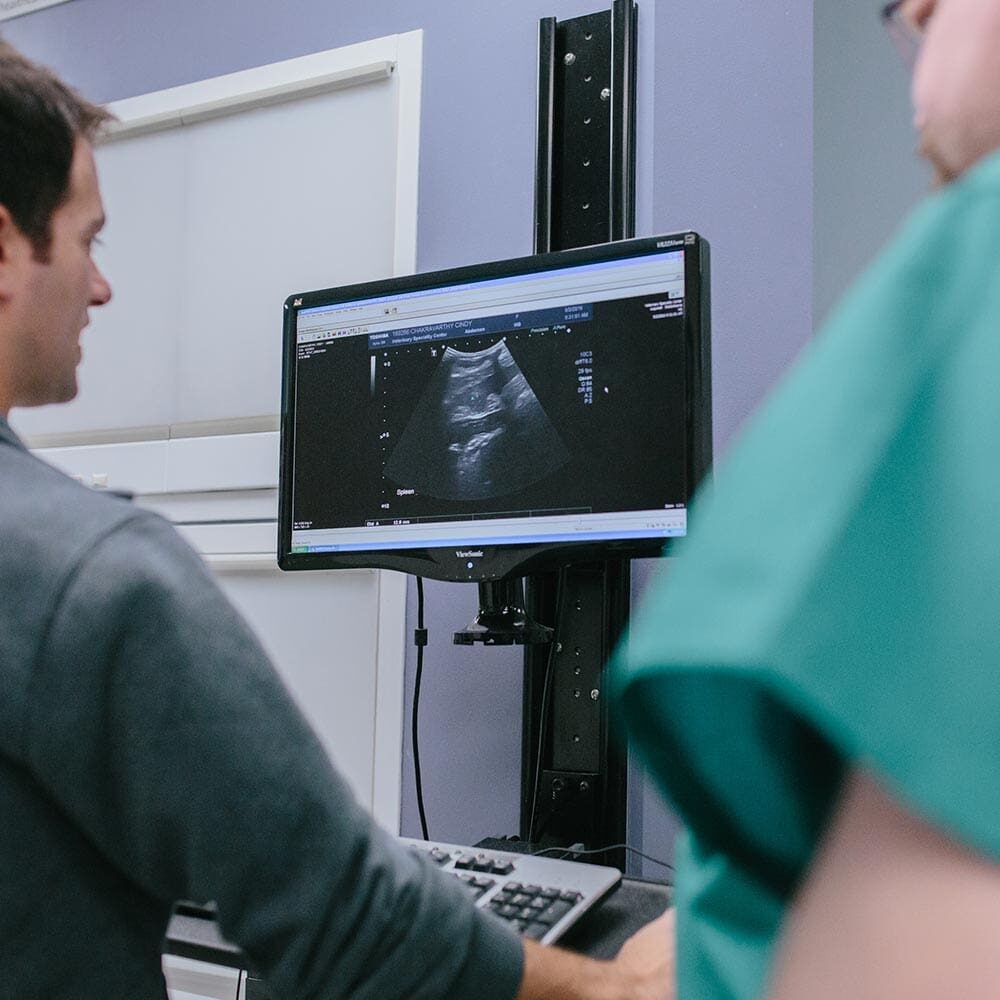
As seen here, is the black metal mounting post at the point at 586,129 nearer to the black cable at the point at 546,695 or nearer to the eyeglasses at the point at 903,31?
the black cable at the point at 546,695

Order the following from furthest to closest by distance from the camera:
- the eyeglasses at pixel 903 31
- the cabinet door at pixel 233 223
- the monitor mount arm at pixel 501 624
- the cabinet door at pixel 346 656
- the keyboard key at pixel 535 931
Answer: the cabinet door at pixel 233 223
the cabinet door at pixel 346 656
the monitor mount arm at pixel 501 624
the keyboard key at pixel 535 931
the eyeglasses at pixel 903 31

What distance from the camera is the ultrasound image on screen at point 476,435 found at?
139cm

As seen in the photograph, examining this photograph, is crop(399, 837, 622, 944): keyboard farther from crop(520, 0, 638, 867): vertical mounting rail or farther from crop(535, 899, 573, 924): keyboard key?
crop(520, 0, 638, 867): vertical mounting rail

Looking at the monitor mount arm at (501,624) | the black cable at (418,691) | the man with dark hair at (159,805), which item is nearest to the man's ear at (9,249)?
the man with dark hair at (159,805)

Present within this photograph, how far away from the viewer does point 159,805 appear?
2.33 feet

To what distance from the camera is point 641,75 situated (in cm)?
169

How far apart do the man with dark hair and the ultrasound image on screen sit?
2.15 ft

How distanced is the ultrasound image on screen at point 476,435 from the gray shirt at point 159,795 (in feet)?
2.20

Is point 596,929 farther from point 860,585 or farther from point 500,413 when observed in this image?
point 860,585

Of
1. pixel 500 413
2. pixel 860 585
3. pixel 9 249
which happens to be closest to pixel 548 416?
pixel 500 413

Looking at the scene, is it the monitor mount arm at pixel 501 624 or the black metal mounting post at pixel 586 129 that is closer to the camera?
the monitor mount arm at pixel 501 624

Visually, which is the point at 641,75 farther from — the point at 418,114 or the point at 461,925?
the point at 461,925

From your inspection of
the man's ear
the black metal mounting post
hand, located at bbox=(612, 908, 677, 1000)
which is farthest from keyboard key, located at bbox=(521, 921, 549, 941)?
the black metal mounting post

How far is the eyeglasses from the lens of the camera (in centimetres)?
44
